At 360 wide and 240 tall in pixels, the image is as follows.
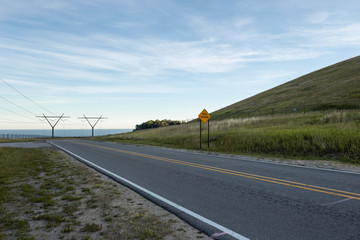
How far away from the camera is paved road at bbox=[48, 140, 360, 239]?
13.6ft

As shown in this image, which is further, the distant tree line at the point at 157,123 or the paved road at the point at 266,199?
the distant tree line at the point at 157,123

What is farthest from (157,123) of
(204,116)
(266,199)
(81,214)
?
(81,214)

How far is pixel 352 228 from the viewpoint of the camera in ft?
13.2

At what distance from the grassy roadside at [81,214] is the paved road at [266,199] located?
0.51 meters

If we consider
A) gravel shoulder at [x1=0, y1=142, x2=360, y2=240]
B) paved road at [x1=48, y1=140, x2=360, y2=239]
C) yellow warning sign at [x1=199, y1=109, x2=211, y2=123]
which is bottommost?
gravel shoulder at [x1=0, y1=142, x2=360, y2=240]

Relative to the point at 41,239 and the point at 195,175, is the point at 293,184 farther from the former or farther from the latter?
the point at 41,239

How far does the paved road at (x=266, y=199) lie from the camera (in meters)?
4.14

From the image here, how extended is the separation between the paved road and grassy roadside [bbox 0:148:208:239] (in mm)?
515

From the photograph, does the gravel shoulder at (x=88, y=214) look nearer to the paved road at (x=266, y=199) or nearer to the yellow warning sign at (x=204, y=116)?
the paved road at (x=266, y=199)

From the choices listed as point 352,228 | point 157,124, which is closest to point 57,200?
point 352,228

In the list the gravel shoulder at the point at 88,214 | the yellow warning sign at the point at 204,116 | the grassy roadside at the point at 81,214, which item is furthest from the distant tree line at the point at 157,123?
the gravel shoulder at the point at 88,214

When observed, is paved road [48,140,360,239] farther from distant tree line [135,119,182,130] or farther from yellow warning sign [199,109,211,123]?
distant tree line [135,119,182,130]

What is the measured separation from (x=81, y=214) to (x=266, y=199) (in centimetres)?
416

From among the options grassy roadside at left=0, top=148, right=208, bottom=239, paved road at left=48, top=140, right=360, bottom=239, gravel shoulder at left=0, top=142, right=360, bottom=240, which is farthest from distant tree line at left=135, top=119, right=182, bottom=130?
gravel shoulder at left=0, top=142, right=360, bottom=240
